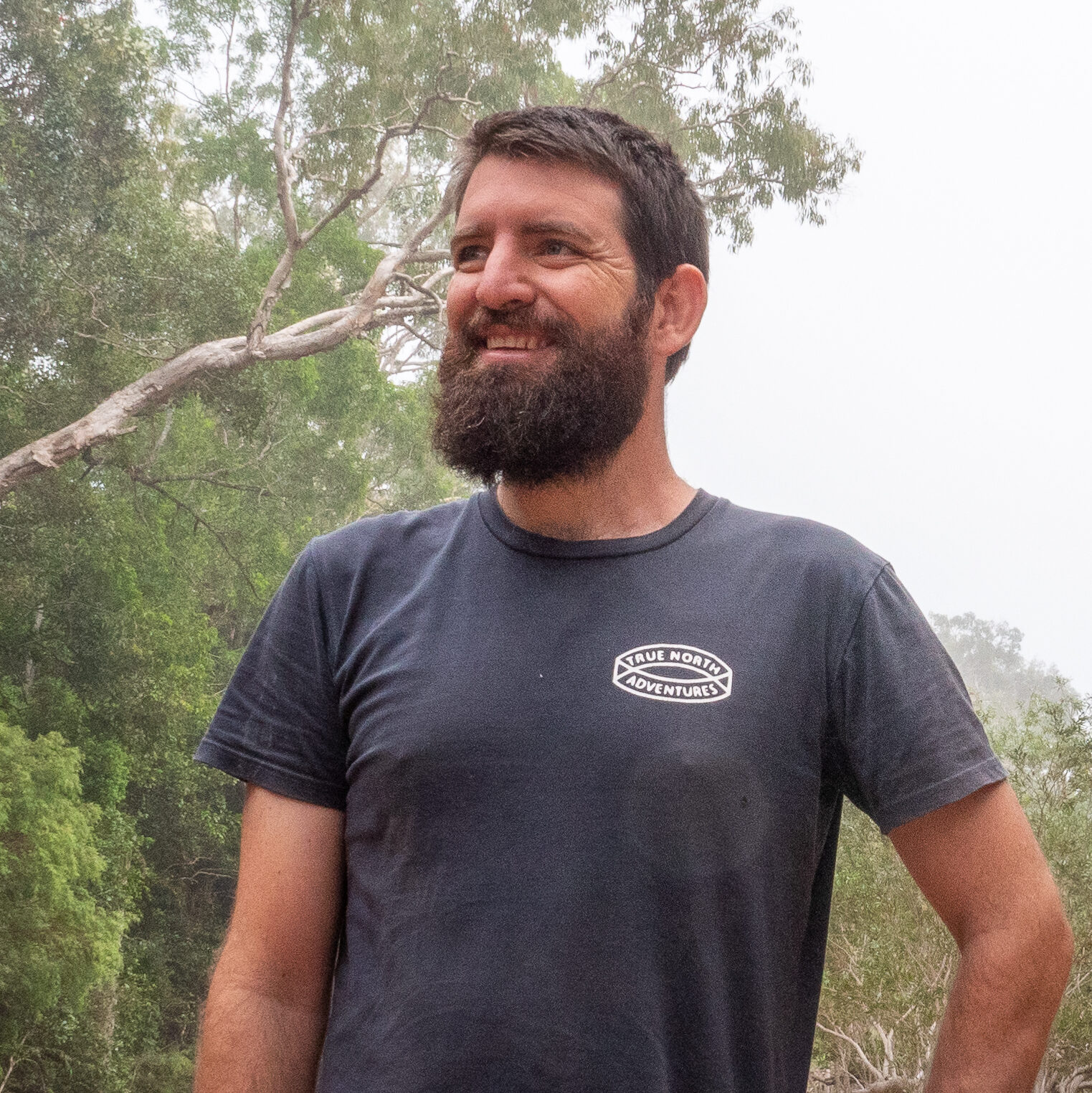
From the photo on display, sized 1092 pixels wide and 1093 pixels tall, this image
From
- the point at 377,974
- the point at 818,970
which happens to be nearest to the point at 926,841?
the point at 818,970

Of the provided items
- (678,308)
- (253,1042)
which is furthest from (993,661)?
(253,1042)

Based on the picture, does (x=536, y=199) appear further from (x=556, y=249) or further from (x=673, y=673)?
(x=673, y=673)

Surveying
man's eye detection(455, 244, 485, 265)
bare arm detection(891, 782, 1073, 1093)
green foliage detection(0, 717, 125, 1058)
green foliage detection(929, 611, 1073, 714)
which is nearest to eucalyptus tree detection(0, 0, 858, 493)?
green foliage detection(0, 717, 125, 1058)

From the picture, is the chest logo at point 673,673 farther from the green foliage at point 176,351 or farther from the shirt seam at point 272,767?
the green foliage at point 176,351

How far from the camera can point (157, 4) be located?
7.78 metres

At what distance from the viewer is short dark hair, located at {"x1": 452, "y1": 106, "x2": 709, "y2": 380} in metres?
1.12

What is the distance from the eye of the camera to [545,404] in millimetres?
1105

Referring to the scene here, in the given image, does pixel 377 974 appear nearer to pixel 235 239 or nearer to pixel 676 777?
pixel 676 777

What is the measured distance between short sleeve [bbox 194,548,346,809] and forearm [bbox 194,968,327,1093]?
0.55 feet

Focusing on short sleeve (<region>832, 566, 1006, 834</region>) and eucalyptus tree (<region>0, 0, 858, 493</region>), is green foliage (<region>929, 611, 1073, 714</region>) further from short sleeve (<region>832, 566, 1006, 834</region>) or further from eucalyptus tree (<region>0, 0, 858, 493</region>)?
short sleeve (<region>832, 566, 1006, 834</region>)

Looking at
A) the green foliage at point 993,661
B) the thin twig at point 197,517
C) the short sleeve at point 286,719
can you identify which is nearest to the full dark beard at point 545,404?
the short sleeve at point 286,719

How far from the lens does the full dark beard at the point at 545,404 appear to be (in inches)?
43.1

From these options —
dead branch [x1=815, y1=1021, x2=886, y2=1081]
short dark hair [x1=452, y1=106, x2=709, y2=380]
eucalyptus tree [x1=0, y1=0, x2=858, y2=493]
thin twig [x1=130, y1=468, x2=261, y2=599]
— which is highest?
eucalyptus tree [x1=0, y1=0, x2=858, y2=493]

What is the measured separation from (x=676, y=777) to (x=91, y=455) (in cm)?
687
